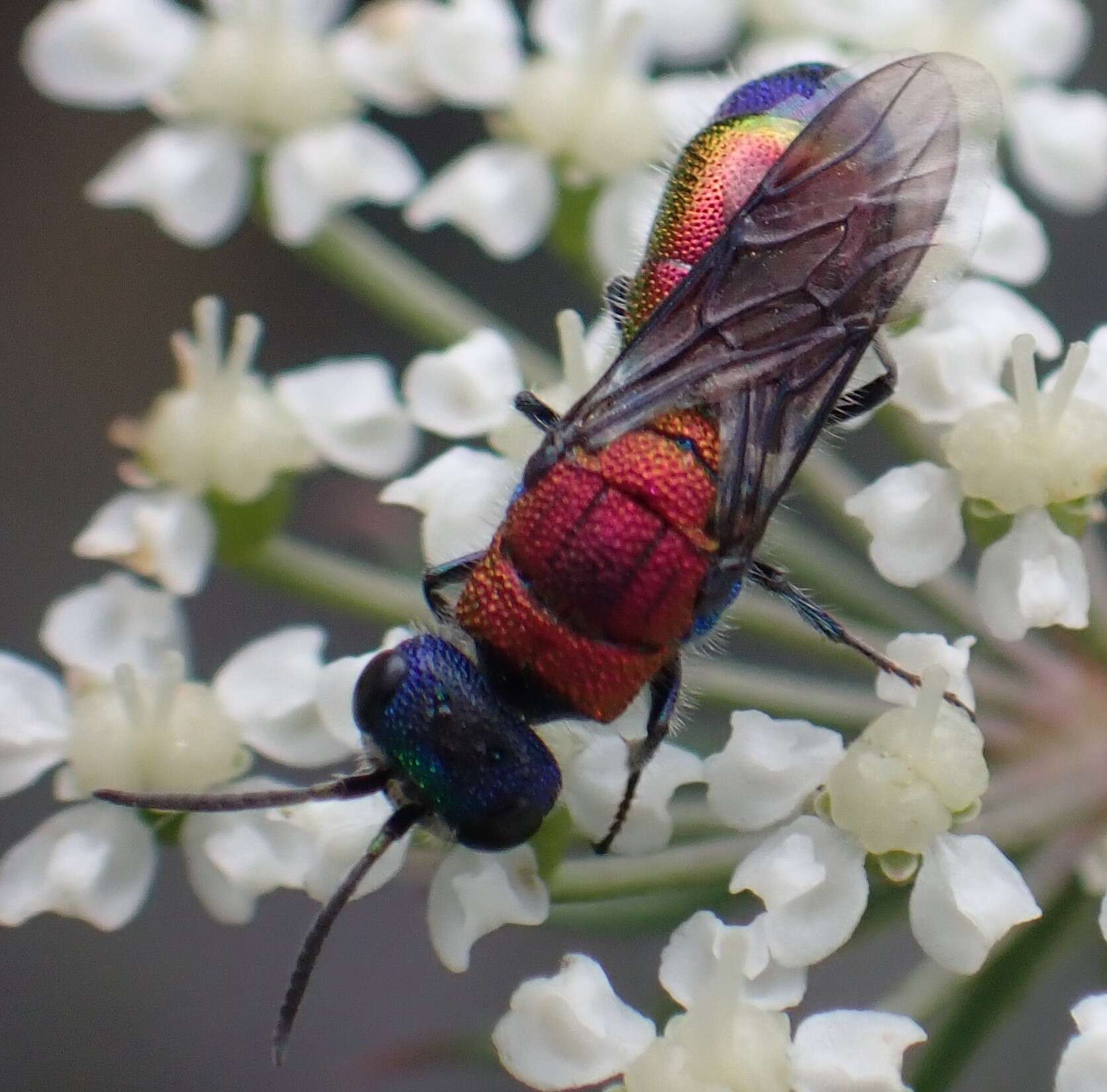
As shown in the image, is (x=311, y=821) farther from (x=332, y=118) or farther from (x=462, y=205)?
(x=332, y=118)

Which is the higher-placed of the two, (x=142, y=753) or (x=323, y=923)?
(x=323, y=923)

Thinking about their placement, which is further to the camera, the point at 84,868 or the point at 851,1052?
the point at 84,868

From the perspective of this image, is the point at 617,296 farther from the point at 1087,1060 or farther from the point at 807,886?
the point at 1087,1060

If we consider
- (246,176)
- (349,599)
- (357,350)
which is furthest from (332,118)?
(357,350)

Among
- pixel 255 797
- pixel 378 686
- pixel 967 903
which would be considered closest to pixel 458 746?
pixel 378 686

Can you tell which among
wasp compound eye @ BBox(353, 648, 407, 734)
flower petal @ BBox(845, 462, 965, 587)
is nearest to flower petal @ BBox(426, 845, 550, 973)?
wasp compound eye @ BBox(353, 648, 407, 734)

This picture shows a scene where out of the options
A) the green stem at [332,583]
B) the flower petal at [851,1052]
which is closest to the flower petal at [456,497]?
the green stem at [332,583]

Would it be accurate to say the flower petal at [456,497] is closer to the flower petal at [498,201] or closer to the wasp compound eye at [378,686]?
the wasp compound eye at [378,686]
